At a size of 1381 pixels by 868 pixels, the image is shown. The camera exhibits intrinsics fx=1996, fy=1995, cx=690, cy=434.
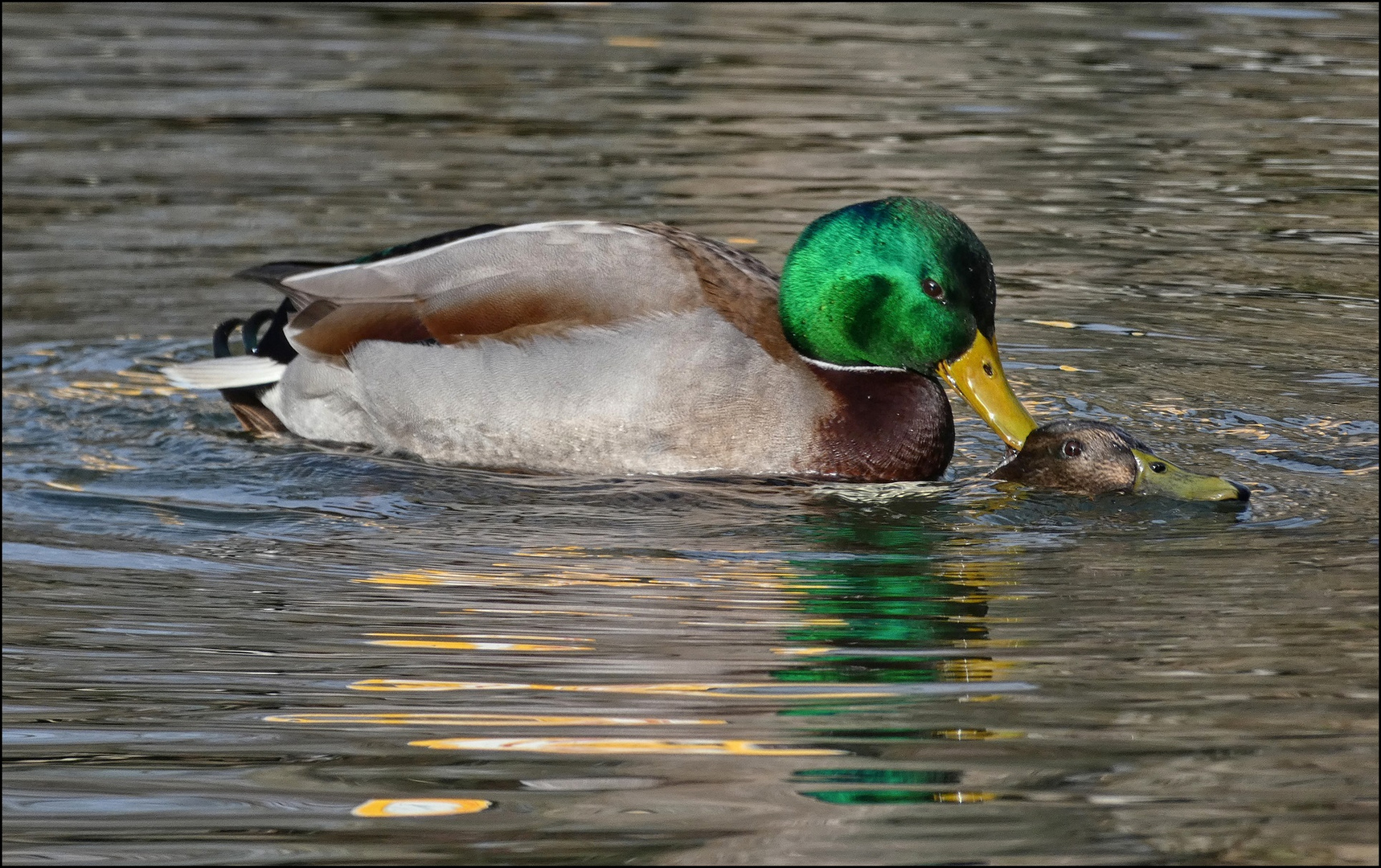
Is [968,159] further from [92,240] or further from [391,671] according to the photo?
[391,671]

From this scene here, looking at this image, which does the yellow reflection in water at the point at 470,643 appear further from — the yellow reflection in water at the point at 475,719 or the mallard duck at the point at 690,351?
the mallard duck at the point at 690,351

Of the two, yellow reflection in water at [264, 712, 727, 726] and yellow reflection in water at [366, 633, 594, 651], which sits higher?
yellow reflection in water at [264, 712, 727, 726]

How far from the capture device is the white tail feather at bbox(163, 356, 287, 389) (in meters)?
7.81

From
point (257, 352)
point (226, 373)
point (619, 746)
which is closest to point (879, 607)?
point (619, 746)

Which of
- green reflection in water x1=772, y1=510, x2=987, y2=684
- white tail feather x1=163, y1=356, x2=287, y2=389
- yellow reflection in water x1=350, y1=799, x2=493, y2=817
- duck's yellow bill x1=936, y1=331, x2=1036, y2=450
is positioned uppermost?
duck's yellow bill x1=936, y1=331, x2=1036, y2=450

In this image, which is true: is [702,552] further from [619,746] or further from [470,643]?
[619,746]

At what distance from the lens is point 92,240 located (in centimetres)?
1033

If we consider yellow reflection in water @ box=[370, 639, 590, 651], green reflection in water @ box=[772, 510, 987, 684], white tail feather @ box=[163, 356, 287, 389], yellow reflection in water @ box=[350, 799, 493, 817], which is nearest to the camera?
yellow reflection in water @ box=[350, 799, 493, 817]

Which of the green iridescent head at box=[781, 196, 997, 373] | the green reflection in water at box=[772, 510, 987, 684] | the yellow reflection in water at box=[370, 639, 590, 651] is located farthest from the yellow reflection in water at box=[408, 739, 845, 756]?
the green iridescent head at box=[781, 196, 997, 373]

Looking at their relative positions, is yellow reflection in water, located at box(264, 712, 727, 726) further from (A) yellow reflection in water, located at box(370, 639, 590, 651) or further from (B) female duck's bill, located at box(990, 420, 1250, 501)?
(B) female duck's bill, located at box(990, 420, 1250, 501)

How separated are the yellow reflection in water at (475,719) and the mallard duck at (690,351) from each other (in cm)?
221

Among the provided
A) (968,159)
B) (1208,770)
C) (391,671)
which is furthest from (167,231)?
(1208,770)

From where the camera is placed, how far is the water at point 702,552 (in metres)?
4.29

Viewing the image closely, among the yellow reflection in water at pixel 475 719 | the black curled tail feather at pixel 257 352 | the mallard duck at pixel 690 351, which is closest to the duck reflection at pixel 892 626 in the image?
the yellow reflection in water at pixel 475 719
